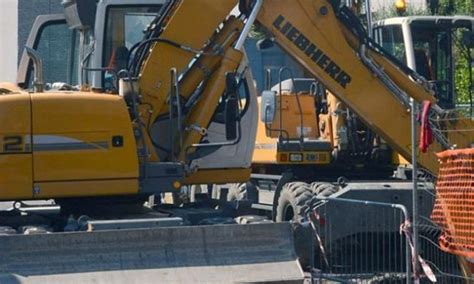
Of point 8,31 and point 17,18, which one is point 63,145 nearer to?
point 8,31

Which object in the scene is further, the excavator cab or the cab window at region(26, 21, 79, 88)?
the excavator cab

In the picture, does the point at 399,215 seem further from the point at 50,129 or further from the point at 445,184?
the point at 50,129

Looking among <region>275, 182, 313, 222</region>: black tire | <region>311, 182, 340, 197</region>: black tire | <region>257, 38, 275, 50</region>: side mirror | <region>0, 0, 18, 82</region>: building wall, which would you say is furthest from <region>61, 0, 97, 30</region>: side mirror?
<region>0, 0, 18, 82</region>: building wall

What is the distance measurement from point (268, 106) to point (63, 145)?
4551mm

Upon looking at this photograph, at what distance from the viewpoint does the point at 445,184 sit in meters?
10.4

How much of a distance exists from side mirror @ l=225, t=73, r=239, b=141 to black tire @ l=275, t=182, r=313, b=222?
3.60 metres

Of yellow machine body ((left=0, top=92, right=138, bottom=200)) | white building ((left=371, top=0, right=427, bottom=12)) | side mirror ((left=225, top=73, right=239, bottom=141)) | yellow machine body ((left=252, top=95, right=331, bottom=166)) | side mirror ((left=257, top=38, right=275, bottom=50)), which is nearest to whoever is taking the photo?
yellow machine body ((left=0, top=92, right=138, bottom=200))

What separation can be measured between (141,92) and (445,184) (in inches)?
125

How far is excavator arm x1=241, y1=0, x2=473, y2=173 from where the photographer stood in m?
12.6

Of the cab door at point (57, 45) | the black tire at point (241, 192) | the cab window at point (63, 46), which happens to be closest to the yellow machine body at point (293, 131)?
the black tire at point (241, 192)

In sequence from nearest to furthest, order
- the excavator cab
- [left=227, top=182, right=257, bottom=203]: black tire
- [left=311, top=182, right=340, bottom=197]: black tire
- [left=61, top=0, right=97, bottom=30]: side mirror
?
1. [left=61, top=0, right=97, bottom=30]: side mirror
2. [left=311, top=182, right=340, bottom=197]: black tire
3. the excavator cab
4. [left=227, top=182, right=257, bottom=203]: black tire

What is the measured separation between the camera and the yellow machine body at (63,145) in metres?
10.5

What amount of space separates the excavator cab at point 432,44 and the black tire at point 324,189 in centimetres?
216

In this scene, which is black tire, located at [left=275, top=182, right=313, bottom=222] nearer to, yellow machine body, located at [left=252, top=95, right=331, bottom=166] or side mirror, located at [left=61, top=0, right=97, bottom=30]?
yellow machine body, located at [left=252, top=95, right=331, bottom=166]
